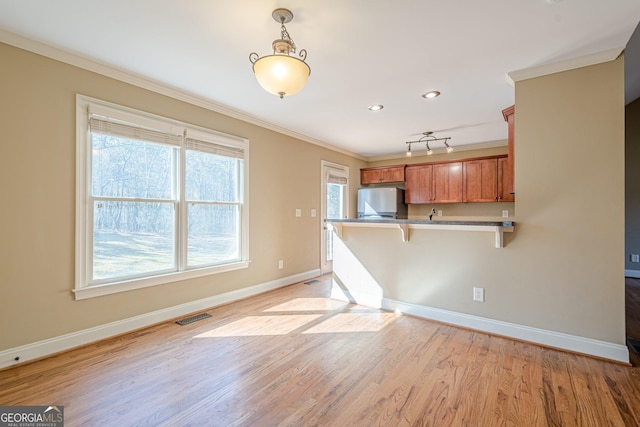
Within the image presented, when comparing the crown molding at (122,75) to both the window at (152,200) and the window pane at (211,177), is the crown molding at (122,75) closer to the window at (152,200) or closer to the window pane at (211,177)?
the window at (152,200)

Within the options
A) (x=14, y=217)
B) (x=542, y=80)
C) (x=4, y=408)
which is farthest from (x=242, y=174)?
(x=542, y=80)

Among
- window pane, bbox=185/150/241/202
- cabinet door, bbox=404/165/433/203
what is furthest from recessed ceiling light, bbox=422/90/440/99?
cabinet door, bbox=404/165/433/203

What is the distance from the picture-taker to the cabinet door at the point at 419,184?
18.7ft

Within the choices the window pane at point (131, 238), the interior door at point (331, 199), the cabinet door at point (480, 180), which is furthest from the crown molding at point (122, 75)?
the cabinet door at point (480, 180)

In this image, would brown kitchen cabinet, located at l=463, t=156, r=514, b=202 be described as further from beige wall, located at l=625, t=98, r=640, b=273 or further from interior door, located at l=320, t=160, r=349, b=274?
interior door, located at l=320, t=160, r=349, b=274

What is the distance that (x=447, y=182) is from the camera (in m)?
5.49

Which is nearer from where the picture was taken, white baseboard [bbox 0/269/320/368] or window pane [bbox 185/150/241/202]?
white baseboard [bbox 0/269/320/368]

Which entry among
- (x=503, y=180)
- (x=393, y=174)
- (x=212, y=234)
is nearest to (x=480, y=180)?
(x=503, y=180)

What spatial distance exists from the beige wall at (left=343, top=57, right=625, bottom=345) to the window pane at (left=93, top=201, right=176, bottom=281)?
3073 mm

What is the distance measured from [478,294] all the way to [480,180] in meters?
2.94

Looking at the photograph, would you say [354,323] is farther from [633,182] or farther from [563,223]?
[633,182]

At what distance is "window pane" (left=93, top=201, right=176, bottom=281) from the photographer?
2648mm

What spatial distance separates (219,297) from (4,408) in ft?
6.50

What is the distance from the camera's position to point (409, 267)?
3.35 metres
